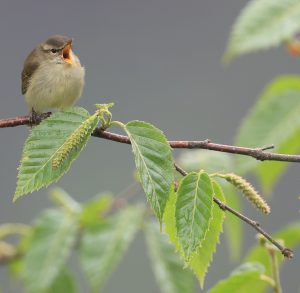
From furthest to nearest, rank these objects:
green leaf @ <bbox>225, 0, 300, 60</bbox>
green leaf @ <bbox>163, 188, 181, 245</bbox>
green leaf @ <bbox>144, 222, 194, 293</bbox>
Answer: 1. green leaf @ <bbox>144, 222, 194, 293</bbox>
2. green leaf @ <bbox>225, 0, 300, 60</bbox>
3. green leaf @ <bbox>163, 188, 181, 245</bbox>

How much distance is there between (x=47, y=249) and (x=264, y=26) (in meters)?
1.37

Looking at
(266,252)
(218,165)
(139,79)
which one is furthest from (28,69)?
(139,79)

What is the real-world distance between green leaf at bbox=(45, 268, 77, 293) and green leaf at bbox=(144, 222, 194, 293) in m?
0.40

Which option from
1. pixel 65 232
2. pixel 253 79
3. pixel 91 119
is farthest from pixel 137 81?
pixel 91 119

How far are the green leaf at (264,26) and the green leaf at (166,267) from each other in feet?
3.14

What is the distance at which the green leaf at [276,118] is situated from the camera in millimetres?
3742

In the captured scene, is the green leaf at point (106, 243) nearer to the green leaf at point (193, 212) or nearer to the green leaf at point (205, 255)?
the green leaf at point (205, 255)

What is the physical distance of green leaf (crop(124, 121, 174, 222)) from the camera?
7.25ft

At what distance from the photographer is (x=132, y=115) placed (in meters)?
22.2

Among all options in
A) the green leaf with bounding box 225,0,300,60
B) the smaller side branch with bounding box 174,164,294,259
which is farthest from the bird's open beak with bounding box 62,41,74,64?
the smaller side branch with bounding box 174,164,294,259

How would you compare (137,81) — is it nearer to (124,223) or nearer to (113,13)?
(113,13)

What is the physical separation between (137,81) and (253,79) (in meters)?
4.31

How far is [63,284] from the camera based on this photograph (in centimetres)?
415

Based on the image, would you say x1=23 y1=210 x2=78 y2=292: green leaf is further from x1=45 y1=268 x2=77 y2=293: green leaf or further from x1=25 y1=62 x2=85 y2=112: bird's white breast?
x1=25 y1=62 x2=85 y2=112: bird's white breast
